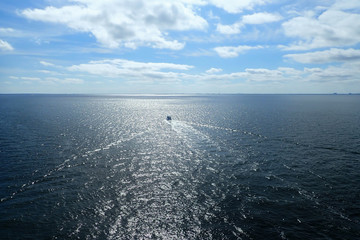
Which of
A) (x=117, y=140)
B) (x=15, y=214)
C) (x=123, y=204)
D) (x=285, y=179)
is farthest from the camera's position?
(x=117, y=140)

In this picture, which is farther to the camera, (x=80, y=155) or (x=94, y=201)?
(x=80, y=155)

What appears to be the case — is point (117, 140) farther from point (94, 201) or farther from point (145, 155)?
point (94, 201)

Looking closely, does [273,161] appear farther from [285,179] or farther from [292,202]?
[292,202]

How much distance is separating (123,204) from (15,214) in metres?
15.4

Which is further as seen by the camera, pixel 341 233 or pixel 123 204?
pixel 123 204

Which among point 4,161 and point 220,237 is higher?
point 4,161

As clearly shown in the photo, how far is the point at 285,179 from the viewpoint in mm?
43750

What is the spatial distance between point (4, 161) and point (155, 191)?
38.5m

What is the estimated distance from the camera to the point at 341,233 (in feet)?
93.4

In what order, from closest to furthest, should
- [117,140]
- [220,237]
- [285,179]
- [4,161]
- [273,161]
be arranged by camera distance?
1. [220,237]
2. [285,179]
3. [4,161]
4. [273,161]
5. [117,140]

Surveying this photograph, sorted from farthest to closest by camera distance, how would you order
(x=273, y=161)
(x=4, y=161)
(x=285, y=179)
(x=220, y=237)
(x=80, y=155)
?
(x=80, y=155), (x=273, y=161), (x=4, y=161), (x=285, y=179), (x=220, y=237)

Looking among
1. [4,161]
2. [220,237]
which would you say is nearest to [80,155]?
[4,161]

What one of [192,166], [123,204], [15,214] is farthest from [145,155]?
[15,214]

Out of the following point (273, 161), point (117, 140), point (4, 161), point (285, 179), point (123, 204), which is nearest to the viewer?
point (123, 204)
